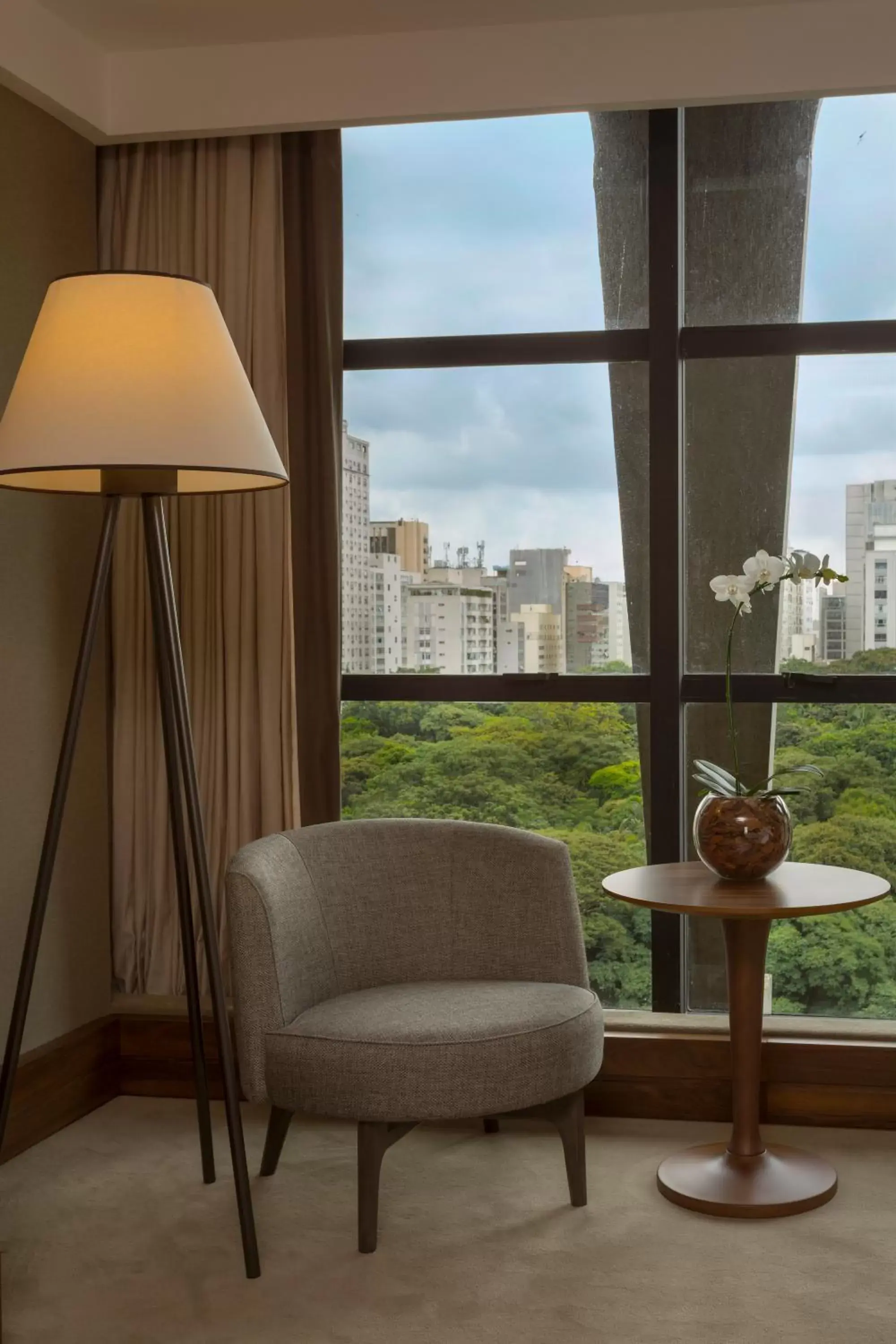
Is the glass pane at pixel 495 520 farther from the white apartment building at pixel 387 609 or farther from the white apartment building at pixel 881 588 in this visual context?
the white apartment building at pixel 881 588

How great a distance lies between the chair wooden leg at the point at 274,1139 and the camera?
3154 mm

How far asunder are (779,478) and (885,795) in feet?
3.01

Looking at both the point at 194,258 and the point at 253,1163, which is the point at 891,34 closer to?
the point at 194,258

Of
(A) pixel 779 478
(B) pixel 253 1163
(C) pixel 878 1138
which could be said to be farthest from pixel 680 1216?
(A) pixel 779 478

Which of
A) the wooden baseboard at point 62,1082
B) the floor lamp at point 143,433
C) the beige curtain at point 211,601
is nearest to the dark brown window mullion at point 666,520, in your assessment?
the beige curtain at point 211,601

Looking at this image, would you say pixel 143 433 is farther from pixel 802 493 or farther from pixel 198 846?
pixel 802 493

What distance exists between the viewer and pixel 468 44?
3.51 m

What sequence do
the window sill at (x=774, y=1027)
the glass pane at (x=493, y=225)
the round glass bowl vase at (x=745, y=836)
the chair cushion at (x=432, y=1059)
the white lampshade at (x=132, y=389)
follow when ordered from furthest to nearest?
the glass pane at (x=493, y=225), the window sill at (x=774, y=1027), the round glass bowl vase at (x=745, y=836), the chair cushion at (x=432, y=1059), the white lampshade at (x=132, y=389)

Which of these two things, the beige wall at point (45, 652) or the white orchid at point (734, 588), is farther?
the beige wall at point (45, 652)

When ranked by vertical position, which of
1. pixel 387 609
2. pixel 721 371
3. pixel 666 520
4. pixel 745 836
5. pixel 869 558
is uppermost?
pixel 721 371

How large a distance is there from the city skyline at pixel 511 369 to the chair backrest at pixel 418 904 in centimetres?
92

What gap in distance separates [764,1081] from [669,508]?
1.56m

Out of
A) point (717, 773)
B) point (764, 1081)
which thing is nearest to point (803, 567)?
point (717, 773)

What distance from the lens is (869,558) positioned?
11.9 ft
